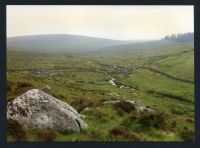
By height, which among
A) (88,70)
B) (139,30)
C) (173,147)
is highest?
(139,30)

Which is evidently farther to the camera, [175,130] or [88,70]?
[88,70]

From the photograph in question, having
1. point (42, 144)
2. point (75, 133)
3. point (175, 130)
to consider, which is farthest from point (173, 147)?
point (42, 144)

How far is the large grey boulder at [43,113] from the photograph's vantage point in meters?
25.7

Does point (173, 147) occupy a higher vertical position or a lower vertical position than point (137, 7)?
lower

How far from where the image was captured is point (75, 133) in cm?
2589

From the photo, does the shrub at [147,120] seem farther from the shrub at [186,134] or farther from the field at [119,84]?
the shrub at [186,134]

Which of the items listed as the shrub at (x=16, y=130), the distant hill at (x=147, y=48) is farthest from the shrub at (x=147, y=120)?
the shrub at (x=16, y=130)

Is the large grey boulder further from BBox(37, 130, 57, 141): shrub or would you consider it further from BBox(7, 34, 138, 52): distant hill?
BBox(7, 34, 138, 52): distant hill

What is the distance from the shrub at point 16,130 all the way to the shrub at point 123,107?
17.3ft

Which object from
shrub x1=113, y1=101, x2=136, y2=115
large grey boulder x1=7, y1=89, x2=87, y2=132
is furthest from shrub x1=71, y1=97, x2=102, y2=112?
large grey boulder x1=7, y1=89, x2=87, y2=132

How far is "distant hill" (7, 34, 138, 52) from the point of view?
28766 mm

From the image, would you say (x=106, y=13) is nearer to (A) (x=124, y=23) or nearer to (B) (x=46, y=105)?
(A) (x=124, y=23)

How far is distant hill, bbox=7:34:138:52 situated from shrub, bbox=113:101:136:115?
3.86 m

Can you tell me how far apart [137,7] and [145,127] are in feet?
22.2
